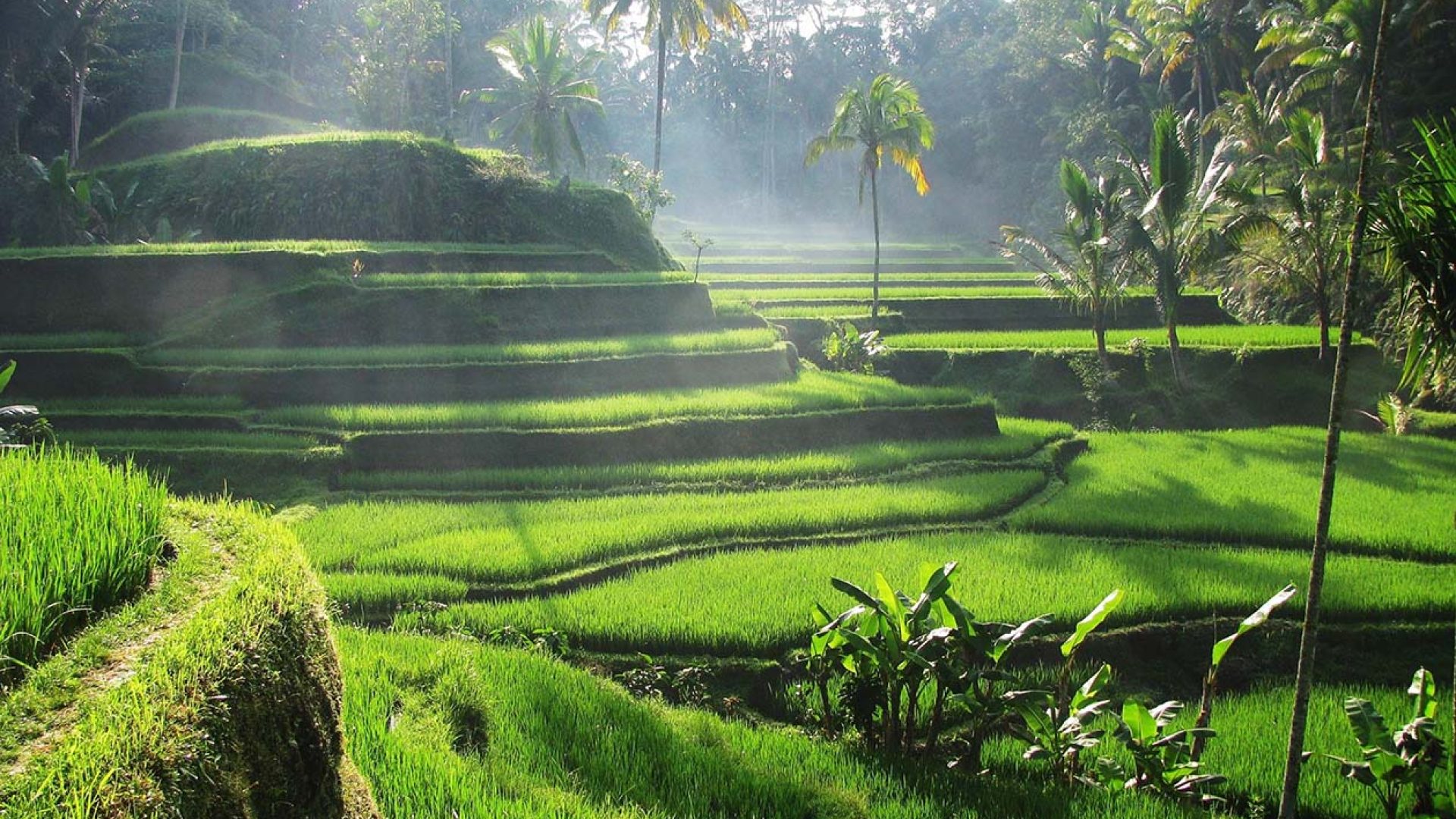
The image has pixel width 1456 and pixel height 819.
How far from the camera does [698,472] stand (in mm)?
9000

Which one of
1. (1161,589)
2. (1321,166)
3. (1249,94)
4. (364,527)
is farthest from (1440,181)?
(1249,94)

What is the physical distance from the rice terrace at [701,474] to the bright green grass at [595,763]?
0.08 feet

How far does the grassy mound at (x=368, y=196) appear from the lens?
16.8 m

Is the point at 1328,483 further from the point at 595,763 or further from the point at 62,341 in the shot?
the point at 62,341

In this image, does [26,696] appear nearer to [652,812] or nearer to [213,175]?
[652,812]

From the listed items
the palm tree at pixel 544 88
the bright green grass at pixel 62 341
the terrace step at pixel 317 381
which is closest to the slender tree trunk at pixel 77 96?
the palm tree at pixel 544 88

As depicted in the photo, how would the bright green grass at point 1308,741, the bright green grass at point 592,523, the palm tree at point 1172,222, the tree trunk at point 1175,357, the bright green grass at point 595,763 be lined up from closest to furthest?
the bright green grass at point 595,763 < the bright green grass at point 1308,741 < the bright green grass at point 592,523 < the palm tree at point 1172,222 < the tree trunk at point 1175,357

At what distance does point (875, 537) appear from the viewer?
749cm

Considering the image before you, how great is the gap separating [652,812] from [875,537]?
422cm

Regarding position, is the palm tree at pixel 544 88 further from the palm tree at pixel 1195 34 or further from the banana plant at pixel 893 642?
the banana plant at pixel 893 642

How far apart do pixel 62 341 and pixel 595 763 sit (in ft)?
34.0

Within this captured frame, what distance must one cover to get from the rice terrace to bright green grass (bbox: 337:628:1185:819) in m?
0.03

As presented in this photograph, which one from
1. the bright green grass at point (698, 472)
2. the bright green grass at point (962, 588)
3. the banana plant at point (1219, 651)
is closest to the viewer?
the banana plant at point (1219, 651)

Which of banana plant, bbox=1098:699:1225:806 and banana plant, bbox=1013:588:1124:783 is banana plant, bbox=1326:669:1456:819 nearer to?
banana plant, bbox=1098:699:1225:806
